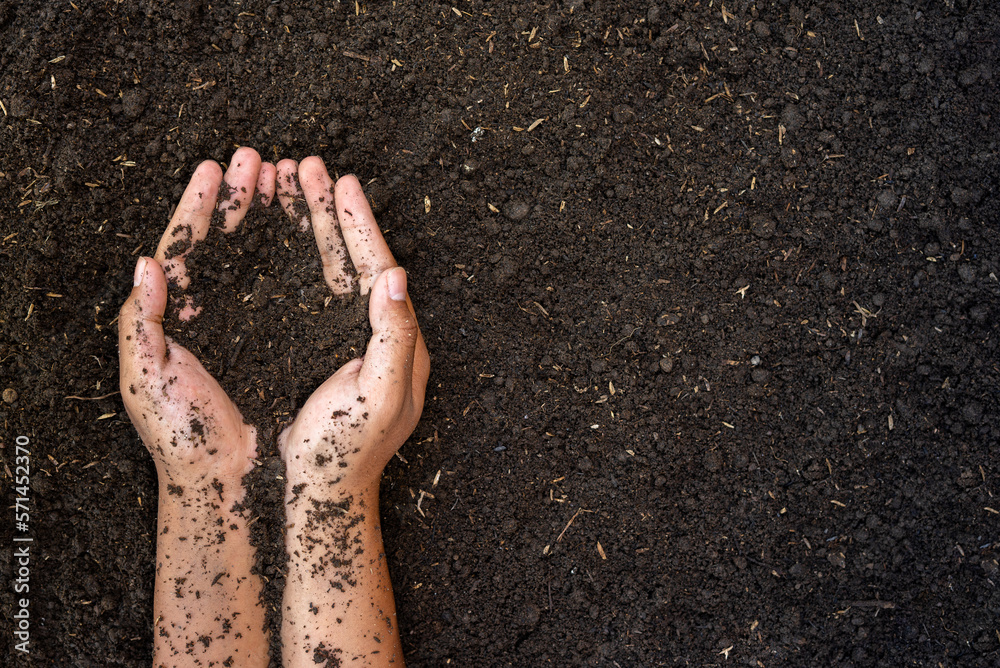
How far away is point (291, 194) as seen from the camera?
6.45 ft

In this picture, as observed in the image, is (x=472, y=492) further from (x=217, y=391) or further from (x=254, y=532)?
(x=217, y=391)

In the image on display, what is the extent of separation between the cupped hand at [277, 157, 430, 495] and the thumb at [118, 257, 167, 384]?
41 cm

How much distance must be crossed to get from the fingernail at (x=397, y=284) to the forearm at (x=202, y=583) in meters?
0.74

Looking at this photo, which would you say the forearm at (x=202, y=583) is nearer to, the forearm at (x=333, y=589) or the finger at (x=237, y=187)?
the forearm at (x=333, y=589)

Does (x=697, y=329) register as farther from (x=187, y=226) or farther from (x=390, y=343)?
(x=187, y=226)

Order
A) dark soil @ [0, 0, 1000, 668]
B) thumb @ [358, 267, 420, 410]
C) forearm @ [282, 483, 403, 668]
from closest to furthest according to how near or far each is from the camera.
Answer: thumb @ [358, 267, 420, 410] < forearm @ [282, 483, 403, 668] < dark soil @ [0, 0, 1000, 668]

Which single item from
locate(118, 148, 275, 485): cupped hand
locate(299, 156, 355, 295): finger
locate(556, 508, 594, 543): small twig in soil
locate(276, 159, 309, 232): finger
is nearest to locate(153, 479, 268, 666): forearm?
locate(118, 148, 275, 485): cupped hand

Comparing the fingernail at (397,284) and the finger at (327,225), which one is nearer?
the fingernail at (397,284)

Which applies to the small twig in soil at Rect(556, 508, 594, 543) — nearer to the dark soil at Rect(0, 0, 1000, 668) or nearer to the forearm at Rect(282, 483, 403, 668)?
the dark soil at Rect(0, 0, 1000, 668)

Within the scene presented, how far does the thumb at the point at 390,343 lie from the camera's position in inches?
70.4

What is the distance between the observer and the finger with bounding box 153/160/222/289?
1.88 m

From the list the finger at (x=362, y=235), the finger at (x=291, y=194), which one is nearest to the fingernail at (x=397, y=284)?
the finger at (x=362, y=235)

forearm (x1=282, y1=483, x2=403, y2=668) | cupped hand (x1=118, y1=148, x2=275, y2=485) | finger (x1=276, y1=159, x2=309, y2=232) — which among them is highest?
finger (x1=276, y1=159, x2=309, y2=232)

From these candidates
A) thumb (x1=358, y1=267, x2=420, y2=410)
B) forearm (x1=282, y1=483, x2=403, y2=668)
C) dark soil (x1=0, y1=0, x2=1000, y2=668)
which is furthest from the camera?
dark soil (x1=0, y1=0, x2=1000, y2=668)
